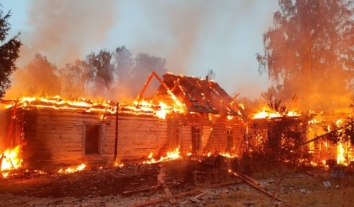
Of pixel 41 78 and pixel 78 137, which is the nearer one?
pixel 78 137

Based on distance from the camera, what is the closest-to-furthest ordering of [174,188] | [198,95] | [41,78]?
[174,188]
[198,95]
[41,78]

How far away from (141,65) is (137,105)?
1868 inches

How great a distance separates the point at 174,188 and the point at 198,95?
44.3ft

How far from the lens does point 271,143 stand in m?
14.6

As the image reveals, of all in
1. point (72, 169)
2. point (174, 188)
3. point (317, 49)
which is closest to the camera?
point (174, 188)

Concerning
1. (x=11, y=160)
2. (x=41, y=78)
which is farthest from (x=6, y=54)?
(x=41, y=78)

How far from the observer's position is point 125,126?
17.6 meters

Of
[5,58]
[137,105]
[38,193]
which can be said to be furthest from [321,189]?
[5,58]

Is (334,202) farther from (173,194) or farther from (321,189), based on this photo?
(173,194)

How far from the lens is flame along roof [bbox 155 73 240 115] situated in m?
22.2

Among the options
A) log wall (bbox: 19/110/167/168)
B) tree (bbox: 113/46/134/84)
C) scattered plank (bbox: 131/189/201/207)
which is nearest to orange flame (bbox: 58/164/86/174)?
log wall (bbox: 19/110/167/168)

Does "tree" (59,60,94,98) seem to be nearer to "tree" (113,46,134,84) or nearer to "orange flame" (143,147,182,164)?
"tree" (113,46,134,84)

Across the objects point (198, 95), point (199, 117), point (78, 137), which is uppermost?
point (198, 95)

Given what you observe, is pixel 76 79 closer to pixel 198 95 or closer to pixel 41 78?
pixel 41 78
